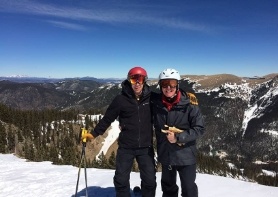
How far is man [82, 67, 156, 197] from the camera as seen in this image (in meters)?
8.68

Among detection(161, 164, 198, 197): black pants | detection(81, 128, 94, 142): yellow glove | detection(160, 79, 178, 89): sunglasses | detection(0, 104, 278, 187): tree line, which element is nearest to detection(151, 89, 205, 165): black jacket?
detection(161, 164, 198, 197): black pants

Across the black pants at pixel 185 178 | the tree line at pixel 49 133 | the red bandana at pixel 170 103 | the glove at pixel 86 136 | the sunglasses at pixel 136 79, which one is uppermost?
the sunglasses at pixel 136 79

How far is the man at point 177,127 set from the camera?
304 inches

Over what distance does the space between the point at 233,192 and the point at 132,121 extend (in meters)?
6.14

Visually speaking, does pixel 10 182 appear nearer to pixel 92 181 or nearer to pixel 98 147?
pixel 92 181

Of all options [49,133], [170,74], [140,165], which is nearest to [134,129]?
[140,165]

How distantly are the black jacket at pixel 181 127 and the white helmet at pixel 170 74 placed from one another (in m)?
0.50

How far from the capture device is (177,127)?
7930mm

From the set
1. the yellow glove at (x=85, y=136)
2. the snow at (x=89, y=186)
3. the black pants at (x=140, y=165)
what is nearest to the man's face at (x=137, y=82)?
the black pants at (x=140, y=165)

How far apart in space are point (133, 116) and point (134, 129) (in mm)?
399

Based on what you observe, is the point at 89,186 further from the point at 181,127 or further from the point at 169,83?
the point at 169,83

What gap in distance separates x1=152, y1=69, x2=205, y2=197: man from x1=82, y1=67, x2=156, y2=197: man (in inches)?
21.4

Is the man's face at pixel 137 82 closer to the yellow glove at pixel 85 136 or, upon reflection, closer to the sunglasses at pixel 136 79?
the sunglasses at pixel 136 79

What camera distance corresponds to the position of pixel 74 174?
15.4 metres
